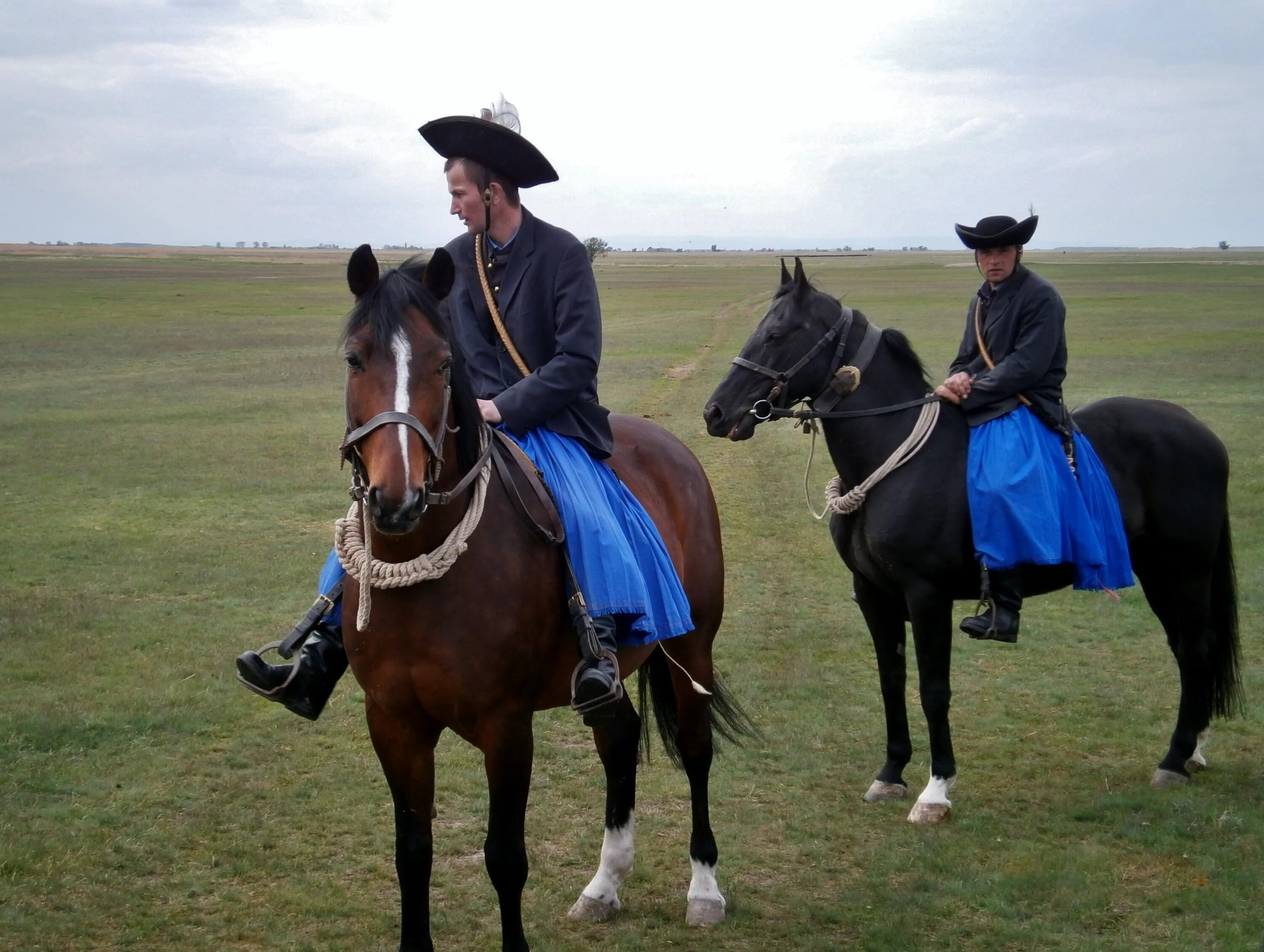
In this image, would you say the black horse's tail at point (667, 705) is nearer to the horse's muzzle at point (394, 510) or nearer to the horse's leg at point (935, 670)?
the horse's leg at point (935, 670)

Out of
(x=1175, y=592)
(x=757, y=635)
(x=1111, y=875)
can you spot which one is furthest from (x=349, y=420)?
(x=757, y=635)

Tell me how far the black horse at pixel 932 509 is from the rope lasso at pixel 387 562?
278 cm

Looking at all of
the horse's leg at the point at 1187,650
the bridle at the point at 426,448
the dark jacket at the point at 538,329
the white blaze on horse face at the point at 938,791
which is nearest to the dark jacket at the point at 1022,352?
the horse's leg at the point at 1187,650

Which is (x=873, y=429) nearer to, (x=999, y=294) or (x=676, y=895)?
(x=999, y=294)

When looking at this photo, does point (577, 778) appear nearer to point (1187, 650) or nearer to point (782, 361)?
point (782, 361)

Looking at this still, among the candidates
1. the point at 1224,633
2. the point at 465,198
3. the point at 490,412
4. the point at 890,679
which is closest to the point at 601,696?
the point at 490,412

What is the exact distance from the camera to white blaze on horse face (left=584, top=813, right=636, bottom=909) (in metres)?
5.29

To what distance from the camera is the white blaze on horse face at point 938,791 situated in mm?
6383

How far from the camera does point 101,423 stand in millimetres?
20328

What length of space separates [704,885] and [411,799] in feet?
5.37

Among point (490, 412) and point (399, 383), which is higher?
point (399, 383)

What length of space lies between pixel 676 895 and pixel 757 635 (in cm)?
419

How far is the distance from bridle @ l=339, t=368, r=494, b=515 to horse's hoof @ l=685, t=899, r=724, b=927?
233 cm

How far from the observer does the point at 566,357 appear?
4578 mm
